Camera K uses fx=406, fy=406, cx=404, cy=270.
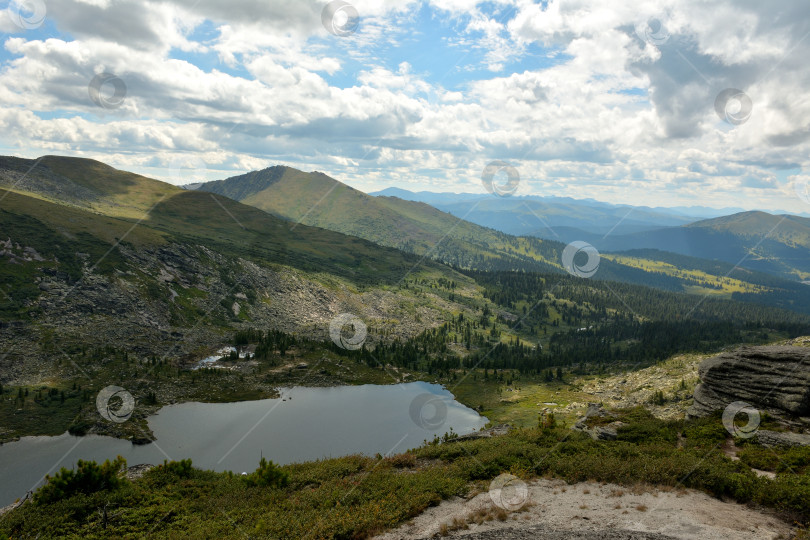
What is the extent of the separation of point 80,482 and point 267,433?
40836 millimetres

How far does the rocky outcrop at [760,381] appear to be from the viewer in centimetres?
3731

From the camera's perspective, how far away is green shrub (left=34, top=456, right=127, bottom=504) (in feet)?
88.1

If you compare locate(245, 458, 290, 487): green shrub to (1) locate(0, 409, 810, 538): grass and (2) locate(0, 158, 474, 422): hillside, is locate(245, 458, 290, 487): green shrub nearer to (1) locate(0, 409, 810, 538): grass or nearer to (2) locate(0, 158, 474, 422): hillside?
(1) locate(0, 409, 810, 538): grass

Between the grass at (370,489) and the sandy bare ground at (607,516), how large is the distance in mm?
810

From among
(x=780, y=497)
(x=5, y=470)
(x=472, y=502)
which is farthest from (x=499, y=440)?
(x=5, y=470)

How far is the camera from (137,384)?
7581 centimetres

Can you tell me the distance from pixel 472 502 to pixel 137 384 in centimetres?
7398

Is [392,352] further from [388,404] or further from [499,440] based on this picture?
[499,440]

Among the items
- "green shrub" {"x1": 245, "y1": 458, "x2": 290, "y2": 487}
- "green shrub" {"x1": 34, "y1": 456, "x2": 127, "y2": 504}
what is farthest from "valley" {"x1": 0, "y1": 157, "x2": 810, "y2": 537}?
"green shrub" {"x1": 34, "y1": 456, "x2": 127, "y2": 504}

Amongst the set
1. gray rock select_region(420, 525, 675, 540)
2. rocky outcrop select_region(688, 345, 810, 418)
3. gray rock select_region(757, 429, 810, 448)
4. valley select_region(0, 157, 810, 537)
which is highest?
rocky outcrop select_region(688, 345, 810, 418)

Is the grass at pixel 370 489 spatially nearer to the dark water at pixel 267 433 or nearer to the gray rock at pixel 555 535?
the gray rock at pixel 555 535

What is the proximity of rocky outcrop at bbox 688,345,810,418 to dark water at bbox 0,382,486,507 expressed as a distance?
40.9m

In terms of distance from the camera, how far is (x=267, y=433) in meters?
67.0

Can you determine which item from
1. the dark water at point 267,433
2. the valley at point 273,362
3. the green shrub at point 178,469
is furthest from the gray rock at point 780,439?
the green shrub at point 178,469
